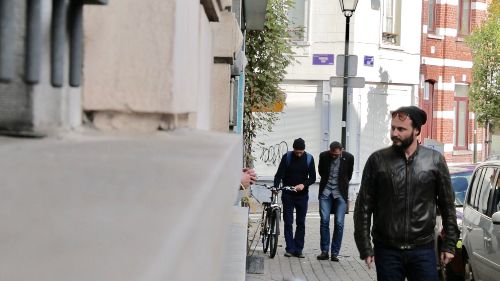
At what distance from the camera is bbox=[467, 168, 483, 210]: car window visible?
36.1 ft

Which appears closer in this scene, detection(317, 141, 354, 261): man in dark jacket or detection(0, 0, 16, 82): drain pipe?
detection(0, 0, 16, 82): drain pipe

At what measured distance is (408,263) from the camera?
6883 mm

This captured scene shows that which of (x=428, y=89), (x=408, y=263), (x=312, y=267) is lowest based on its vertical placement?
(x=312, y=267)

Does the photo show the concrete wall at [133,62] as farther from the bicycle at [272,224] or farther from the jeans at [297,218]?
Answer: the jeans at [297,218]

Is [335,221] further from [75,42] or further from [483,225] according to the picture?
[75,42]

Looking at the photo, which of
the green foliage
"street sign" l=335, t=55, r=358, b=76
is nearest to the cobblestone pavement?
"street sign" l=335, t=55, r=358, b=76

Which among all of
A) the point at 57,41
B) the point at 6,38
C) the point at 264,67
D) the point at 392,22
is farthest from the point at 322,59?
the point at 6,38

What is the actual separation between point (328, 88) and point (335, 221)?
13.9 m

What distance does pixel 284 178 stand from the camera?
15008 millimetres

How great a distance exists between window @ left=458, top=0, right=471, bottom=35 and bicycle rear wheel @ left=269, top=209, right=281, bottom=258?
2261cm

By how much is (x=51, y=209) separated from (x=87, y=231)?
4.6 inches

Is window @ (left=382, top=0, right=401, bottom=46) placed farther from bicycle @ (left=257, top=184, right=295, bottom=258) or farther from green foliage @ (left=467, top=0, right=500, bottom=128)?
bicycle @ (left=257, top=184, right=295, bottom=258)

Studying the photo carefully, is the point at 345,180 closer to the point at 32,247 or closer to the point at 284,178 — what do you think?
the point at 284,178

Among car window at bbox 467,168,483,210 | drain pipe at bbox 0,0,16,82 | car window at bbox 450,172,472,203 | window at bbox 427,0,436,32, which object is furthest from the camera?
window at bbox 427,0,436,32
